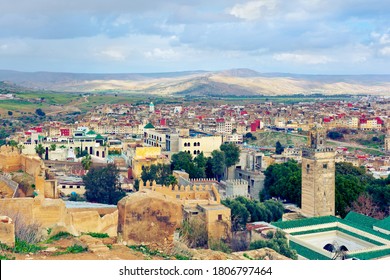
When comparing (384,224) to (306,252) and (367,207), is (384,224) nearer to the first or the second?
(306,252)

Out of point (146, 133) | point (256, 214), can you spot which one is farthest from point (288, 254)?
point (146, 133)

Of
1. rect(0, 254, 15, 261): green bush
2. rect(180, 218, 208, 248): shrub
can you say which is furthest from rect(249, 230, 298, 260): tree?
rect(0, 254, 15, 261): green bush

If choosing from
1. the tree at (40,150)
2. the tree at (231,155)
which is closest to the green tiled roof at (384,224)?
the tree at (231,155)

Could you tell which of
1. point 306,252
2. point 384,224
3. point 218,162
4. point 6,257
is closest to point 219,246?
point 306,252

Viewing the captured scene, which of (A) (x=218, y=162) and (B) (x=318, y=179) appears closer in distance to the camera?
(B) (x=318, y=179)

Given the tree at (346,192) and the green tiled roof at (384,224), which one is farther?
the tree at (346,192)

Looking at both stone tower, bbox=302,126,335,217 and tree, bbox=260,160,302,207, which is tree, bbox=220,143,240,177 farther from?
stone tower, bbox=302,126,335,217

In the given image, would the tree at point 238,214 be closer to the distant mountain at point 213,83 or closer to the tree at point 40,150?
the tree at point 40,150
